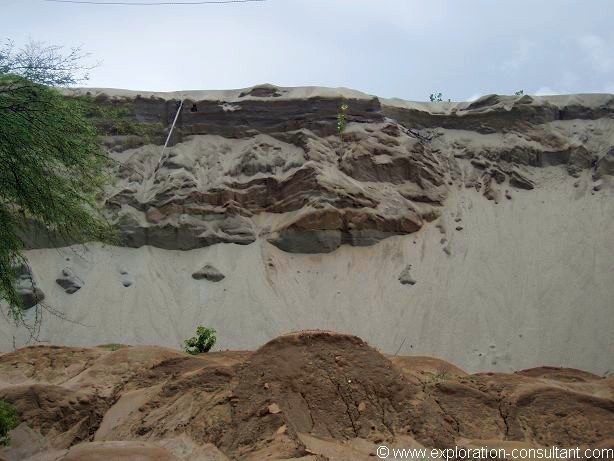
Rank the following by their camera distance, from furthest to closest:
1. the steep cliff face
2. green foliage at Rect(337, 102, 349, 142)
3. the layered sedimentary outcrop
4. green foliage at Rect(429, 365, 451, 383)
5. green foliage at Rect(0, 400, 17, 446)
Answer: green foliage at Rect(337, 102, 349, 142) → the layered sedimentary outcrop → the steep cliff face → green foliage at Rect(429, 365, 451, 383) → green foliage at Rect(0, 400, 17, 446)

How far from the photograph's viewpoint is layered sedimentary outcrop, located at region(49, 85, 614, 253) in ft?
87.4

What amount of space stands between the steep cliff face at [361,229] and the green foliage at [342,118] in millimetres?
367

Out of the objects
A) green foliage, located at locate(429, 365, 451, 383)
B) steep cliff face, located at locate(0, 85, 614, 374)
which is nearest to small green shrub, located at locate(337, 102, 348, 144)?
steep cliff face, located at locate(0, 85, 614, 374)

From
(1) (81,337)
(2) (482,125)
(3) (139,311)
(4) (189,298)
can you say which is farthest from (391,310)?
(2) (482,125)

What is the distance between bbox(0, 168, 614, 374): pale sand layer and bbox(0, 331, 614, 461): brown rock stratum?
11836mm

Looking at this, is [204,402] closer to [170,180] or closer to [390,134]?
[170,180]

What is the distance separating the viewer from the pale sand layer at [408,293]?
841 inches

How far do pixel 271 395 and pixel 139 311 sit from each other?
1602cm

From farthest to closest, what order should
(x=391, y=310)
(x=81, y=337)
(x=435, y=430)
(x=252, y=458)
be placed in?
(x=391, y=310)
(x=81, y=337)
(x=435, y=430)
(x=252, y=458)

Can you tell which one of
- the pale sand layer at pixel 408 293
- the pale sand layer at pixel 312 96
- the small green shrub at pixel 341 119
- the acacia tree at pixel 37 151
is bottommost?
the pale sand layer at pixel 408 293

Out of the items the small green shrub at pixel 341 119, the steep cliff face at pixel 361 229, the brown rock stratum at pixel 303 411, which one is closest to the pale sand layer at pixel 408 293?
the steep cliff face at pixel 361 229

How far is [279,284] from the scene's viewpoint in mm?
24469

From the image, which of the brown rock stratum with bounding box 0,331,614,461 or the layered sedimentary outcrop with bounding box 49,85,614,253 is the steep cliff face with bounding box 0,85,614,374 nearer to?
the layered sedimentary outcrop with bounding box 49,85,614,253

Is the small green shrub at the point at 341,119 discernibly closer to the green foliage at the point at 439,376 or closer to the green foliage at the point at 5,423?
the green foliage at the point at 439,376
